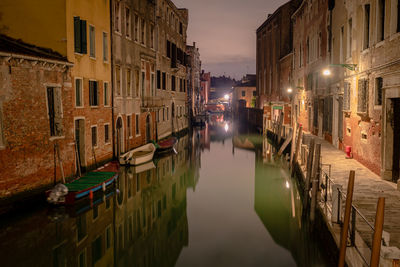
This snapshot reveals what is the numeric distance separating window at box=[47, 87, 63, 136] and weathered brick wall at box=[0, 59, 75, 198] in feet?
0.83

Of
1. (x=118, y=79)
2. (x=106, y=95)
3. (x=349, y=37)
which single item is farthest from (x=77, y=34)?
(x=349, y=37)

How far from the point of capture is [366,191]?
802 centimetres

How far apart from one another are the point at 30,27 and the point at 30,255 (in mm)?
7840

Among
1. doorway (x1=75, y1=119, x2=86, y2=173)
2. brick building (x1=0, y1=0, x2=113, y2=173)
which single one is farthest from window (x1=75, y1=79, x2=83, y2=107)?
doorway (x1=75, y1=119, x2=86, y2=173)

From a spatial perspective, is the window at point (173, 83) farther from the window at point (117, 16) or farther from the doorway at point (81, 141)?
the doorway at point (81, 141)

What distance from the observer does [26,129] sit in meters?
9.88

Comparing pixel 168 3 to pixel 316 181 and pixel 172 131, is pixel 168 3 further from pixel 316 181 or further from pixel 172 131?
pixel 316 181

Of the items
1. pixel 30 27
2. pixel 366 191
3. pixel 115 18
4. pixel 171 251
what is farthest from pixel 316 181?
pixel 115 18

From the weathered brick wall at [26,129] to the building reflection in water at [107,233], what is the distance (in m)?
1.08

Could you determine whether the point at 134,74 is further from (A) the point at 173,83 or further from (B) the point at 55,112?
(A) the point at 173,83

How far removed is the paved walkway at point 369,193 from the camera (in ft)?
18.4

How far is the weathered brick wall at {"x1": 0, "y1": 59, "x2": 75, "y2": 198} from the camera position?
9219 millimetres

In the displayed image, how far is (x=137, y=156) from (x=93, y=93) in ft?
11.5

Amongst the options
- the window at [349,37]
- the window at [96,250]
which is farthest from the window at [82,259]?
the window at [349,37]
